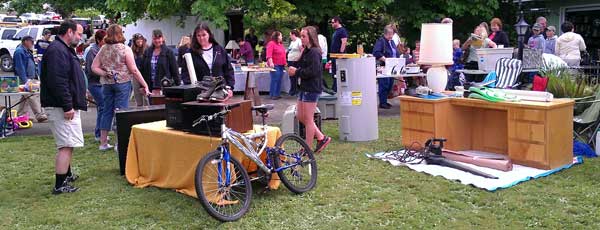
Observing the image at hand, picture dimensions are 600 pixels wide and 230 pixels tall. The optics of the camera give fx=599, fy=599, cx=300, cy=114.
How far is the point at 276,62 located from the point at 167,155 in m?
7.90

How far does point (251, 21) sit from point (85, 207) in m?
10.5

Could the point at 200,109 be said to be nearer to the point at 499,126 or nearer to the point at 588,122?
the point at 499,126

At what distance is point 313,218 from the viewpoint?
15.4 feet

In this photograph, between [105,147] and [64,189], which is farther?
[105,147]

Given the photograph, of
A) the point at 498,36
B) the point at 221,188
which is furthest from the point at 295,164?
the point at 498,36

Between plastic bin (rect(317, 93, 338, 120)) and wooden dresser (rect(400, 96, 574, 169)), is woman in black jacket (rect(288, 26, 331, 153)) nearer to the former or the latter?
wooden dresser (rect(400, 96, 574, 169))

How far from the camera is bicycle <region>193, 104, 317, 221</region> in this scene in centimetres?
457

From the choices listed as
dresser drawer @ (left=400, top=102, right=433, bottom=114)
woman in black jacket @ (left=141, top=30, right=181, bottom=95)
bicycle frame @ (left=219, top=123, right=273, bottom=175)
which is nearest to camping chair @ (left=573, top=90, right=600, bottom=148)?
dresser drawer @ (left=400, top=102, right=433, bottom=114)

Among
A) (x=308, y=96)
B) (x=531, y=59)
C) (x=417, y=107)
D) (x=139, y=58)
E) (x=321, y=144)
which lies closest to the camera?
(x=308, y=96)

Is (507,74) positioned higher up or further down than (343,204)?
higher up

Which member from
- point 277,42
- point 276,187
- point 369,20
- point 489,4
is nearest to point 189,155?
point 276,187

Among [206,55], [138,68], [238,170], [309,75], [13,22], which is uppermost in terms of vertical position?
[13,22]

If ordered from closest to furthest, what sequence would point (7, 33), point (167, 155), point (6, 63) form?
point (167, 155) → point (6, 63) → point (7, 33)

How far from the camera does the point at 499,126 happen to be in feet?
22.5
